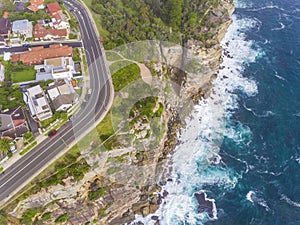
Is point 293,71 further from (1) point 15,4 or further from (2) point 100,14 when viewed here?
(1) point 15,4

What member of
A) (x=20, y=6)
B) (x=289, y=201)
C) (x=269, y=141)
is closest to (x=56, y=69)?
(x=20, y=6)

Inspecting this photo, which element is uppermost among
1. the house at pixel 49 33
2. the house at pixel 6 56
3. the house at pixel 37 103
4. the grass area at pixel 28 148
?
the house at pixel 49 33

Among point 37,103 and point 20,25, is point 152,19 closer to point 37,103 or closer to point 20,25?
point 20,25

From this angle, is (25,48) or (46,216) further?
(25,48)

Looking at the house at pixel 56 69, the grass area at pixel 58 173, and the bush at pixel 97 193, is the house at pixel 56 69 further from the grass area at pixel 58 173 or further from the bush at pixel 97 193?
the bush at pixel 97 193

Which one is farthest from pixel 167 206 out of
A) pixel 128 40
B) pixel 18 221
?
pixel 128 40

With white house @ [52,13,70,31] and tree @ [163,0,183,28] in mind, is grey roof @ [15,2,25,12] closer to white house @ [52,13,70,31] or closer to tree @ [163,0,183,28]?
white house @ [52,13,70,31]

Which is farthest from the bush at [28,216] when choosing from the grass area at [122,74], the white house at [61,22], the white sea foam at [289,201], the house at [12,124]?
the white sea foam at [289,201]
